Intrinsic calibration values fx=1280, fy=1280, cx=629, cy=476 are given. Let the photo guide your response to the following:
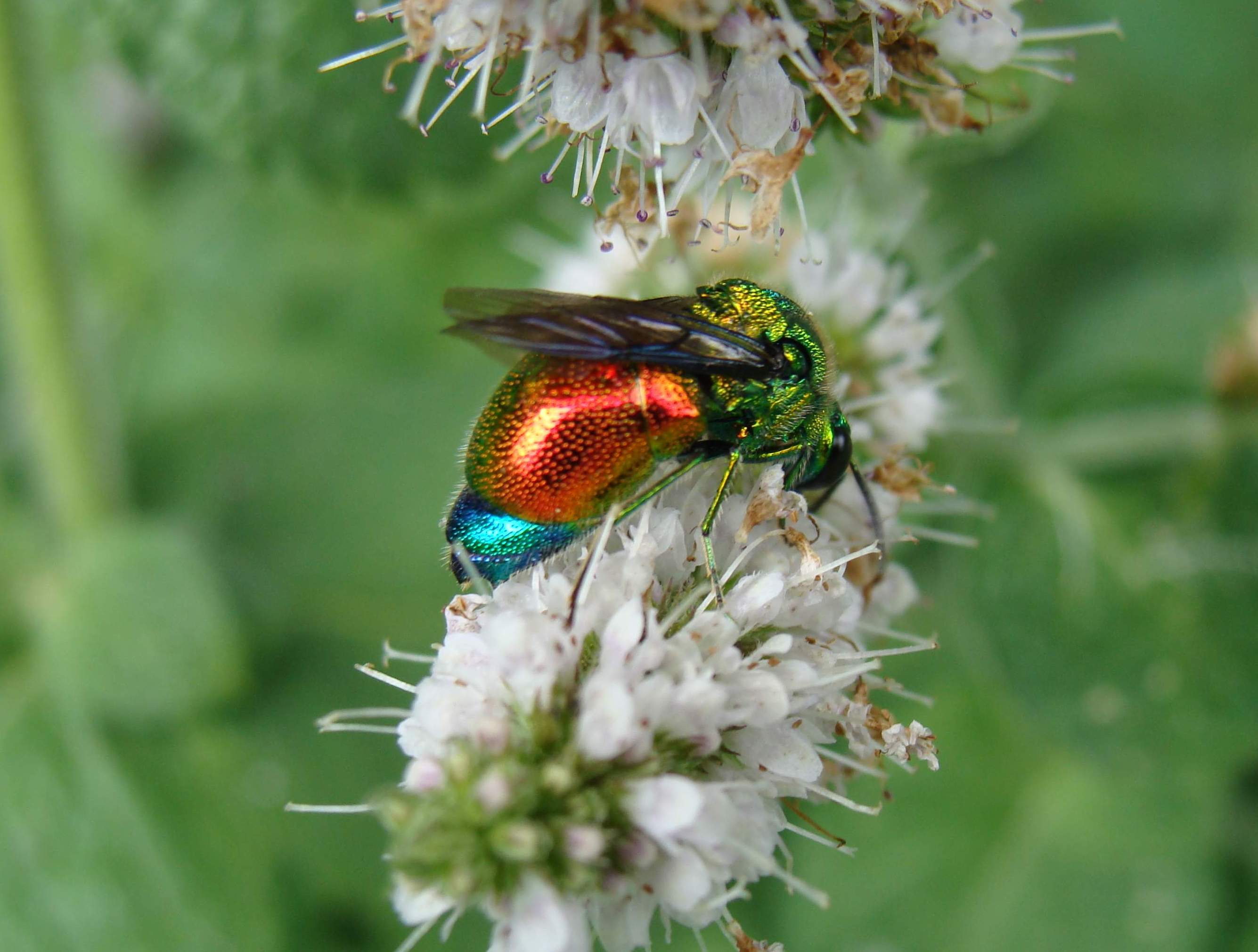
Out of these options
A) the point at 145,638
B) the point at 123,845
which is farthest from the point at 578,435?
the point at 123,845

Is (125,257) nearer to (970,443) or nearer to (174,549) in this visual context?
(174,549)

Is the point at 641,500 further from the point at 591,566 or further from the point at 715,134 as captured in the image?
the point at 715,134

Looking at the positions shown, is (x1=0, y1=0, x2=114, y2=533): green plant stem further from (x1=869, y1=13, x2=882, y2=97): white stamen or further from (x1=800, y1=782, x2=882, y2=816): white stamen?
(x1=800, y1=782, x2=882, y2=816): white stamen

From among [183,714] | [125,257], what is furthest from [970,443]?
[125,257]

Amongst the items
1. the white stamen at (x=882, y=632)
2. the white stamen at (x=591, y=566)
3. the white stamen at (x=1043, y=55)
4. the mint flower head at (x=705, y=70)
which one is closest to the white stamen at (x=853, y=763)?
the white stamen at (x=882, y=632)

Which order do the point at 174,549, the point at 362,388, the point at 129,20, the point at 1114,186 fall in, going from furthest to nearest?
the point at 1114,186
the point at 362,388
the point at 174,549
the point at 129,20

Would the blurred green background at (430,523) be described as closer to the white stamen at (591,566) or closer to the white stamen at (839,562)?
the white stamen at (839,562)
